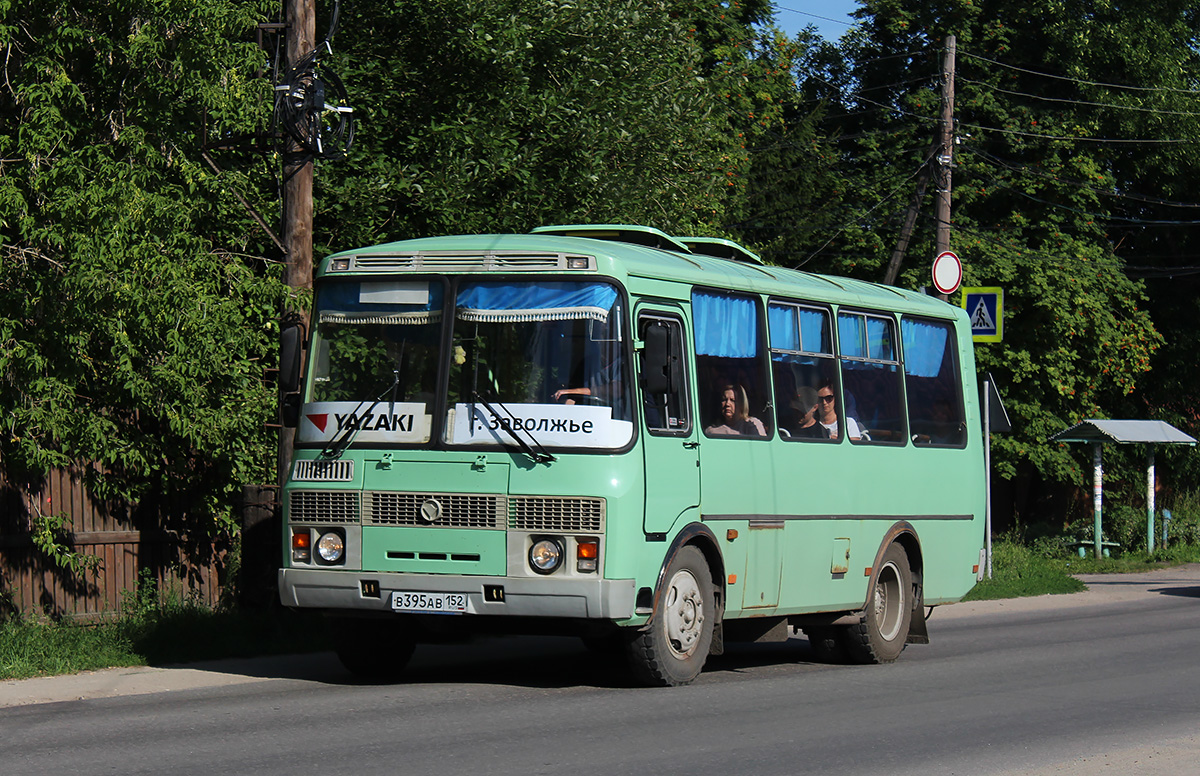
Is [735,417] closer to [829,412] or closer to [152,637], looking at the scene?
[829,412]

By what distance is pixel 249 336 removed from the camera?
13.9 m

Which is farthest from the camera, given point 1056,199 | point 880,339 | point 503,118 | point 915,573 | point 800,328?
point 1056,199

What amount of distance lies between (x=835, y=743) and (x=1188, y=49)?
29.7 metres

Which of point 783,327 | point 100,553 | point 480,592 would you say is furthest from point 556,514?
point 100,553

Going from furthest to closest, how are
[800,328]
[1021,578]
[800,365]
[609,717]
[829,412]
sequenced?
[1021,578], [829,412], [800,328], [800,365], [609,717]

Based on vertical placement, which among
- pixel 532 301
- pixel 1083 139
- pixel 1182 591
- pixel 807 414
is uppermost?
pixel 1083 139

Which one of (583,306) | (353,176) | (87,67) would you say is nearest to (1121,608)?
(353,176)

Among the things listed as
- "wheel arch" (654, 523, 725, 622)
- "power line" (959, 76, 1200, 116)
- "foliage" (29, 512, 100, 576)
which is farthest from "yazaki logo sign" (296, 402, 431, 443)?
"power line" (959, 76, 1200, 116)

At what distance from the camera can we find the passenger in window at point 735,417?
12.0 m

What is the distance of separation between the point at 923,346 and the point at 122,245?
24.1 feet

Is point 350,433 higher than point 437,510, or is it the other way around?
point 350,433

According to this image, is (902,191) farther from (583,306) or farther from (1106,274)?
(583,306)

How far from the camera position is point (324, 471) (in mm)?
11141

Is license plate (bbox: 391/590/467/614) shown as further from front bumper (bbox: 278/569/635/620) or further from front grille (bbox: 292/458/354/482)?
front grille (bbox: 292/458/354/482)
